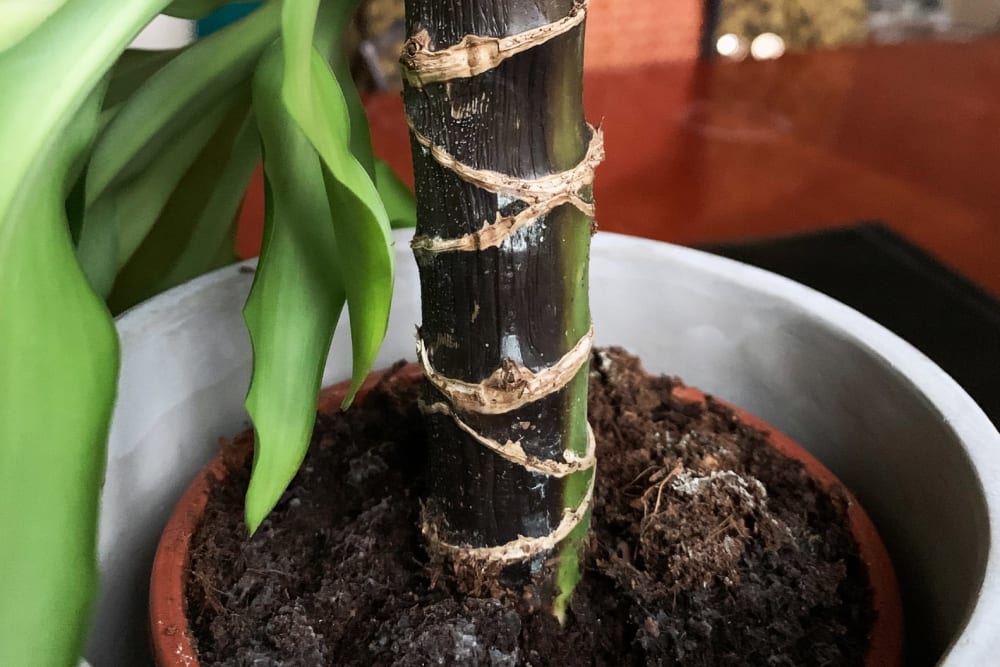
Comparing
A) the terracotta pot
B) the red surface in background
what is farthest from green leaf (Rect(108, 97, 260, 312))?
the red surface in background

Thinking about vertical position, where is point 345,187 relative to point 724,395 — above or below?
above

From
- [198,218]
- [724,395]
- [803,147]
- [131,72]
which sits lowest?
[803,147]

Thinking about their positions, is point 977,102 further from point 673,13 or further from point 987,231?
point 673,13

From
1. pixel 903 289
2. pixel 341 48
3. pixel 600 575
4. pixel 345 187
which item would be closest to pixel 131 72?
pixel 341 48

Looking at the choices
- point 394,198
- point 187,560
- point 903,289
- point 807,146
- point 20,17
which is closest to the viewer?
point 20,17

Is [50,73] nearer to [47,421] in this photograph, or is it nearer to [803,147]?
[47,421]

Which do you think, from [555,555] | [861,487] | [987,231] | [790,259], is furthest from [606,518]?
[987,231]

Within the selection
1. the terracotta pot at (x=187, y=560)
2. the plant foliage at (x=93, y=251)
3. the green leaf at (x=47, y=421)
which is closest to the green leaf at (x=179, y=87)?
the plant foliage at (x=93, y=251)

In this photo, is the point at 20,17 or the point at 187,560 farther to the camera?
the point at 187,560
